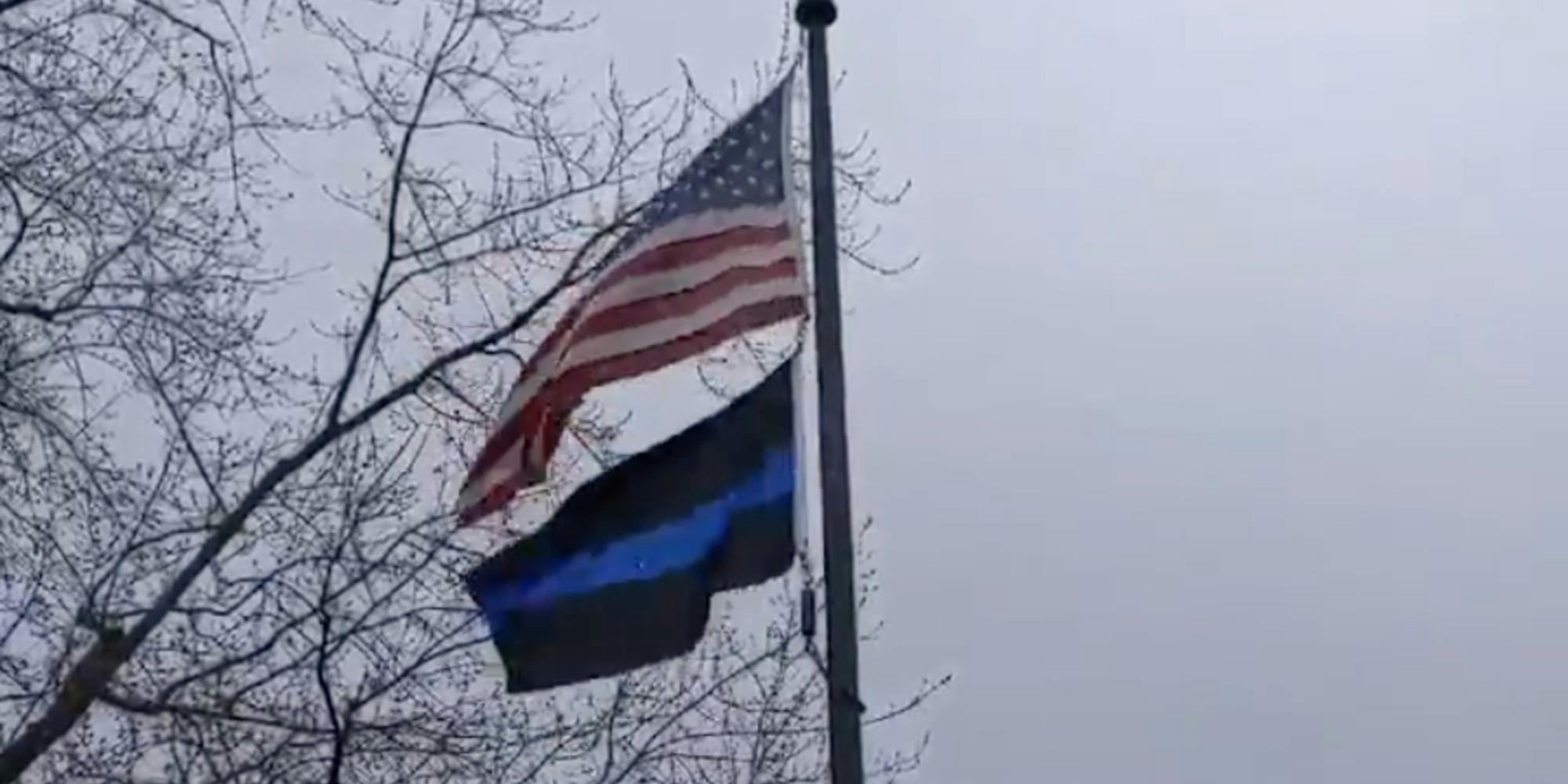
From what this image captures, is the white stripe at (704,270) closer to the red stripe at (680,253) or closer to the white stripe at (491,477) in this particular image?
the red stripe at (680,253)

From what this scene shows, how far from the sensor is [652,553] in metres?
6.78

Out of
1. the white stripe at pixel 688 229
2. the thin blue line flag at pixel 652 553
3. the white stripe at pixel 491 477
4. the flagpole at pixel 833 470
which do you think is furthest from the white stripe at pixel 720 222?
the white stripe at pixel 491 477

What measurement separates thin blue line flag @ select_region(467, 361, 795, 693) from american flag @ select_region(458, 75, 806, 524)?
0.26 meters

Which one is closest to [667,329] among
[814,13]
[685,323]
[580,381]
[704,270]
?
[685,323]

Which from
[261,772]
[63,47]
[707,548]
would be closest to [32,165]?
[63,47]

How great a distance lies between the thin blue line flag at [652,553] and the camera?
671 centimetres

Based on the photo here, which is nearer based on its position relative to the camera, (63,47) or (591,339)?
(591,339)

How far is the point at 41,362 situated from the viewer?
32.0ft

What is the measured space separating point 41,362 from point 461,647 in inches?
84.3

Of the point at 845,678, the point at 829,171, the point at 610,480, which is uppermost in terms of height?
the point at 829,171

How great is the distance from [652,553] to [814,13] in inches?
75.0

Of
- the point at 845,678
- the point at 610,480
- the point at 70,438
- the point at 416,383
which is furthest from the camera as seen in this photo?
the point at 416,383

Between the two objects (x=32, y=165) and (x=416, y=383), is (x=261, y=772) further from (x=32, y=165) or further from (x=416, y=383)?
(x=32, y=165)

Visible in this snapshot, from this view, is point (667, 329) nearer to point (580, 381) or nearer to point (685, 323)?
point (685, 323)
